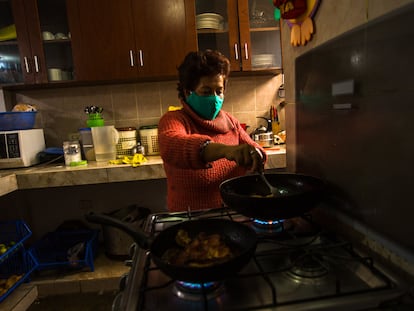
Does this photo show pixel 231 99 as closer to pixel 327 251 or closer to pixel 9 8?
pixel 9 8

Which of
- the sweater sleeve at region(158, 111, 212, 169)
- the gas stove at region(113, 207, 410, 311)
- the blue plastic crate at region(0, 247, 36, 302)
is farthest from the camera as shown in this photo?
the blue plastic crate at region(0, 247, 36, 302)

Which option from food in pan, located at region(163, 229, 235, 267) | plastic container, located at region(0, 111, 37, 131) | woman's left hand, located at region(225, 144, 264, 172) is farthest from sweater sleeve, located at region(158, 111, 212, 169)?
plastic container, located at region(0, 111, 37, 131)

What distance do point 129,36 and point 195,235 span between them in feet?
5.23

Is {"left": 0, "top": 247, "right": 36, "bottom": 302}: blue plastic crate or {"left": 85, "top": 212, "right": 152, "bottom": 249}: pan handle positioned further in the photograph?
{"left": 0, "top": 247, "right": 36, "bottom": 302}: blue plastic crate

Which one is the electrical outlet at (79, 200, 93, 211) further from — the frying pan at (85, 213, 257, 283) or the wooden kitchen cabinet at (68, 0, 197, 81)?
the frying pan at (85, 213, 257, 283)

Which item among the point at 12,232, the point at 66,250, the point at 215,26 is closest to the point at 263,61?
the point at 215,26

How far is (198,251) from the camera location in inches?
20.5

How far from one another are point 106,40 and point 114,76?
0.72ft

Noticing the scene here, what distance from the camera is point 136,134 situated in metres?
2.10

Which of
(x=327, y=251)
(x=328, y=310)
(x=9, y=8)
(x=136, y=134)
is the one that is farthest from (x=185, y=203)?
(x=9, y=8)

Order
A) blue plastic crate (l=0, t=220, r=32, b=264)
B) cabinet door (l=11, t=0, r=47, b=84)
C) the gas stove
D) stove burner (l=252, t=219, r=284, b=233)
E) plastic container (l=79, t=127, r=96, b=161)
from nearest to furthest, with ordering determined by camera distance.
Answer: the gas stove < stove burner (l=252, t=219, r=284, b=233) < blue plastic crate (l=0, t=220, r=32, b=264) < cabinet door (l=11, t=0, r=47, b=84) < plastic container (l=79, t=127, r=96, b=161)

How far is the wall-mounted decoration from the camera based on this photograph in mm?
720

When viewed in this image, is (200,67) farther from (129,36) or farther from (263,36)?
(263,36)

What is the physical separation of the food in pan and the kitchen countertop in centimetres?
115
